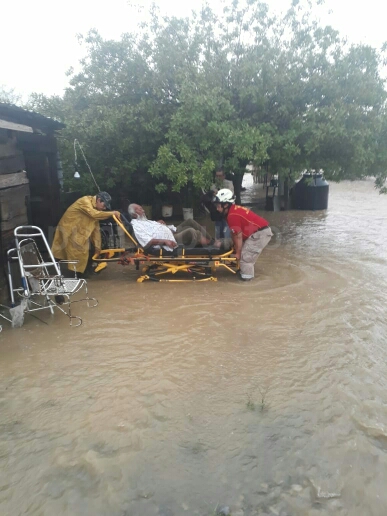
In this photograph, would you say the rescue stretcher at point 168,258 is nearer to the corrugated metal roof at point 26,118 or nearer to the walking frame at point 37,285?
the walking frame at point 37,285

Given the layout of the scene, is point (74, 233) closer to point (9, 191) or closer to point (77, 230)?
point (77, 230)

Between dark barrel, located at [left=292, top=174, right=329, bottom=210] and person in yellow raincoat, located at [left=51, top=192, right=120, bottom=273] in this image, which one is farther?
dark barrel, located at [left=292, top=174, right=329, bottom=210]

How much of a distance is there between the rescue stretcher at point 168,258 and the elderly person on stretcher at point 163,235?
117 millimetres

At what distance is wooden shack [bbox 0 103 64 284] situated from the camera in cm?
592

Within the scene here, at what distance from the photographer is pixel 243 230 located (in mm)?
6770

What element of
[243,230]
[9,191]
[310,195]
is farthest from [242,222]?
[310,195]

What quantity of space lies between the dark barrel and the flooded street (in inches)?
378

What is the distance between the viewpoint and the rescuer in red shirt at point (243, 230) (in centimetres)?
664

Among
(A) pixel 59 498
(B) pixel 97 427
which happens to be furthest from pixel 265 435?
(A) pixel 59 498

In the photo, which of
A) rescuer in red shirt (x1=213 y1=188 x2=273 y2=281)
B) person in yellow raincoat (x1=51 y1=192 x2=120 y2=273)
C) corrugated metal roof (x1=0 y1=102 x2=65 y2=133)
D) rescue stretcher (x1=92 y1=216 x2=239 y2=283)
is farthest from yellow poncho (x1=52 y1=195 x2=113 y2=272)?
rescuer in red shirt (x1=213 y1=188 x2=273 y2=281)

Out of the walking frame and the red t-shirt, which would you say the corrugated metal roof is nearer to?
the walking frame

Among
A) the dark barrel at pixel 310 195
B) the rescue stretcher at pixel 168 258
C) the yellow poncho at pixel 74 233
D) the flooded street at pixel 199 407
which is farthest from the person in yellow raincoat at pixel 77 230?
the dark barrel at pixel 310 195

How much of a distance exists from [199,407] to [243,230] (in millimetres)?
3817

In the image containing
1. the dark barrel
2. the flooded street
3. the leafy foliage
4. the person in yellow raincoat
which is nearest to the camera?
the flooded street
